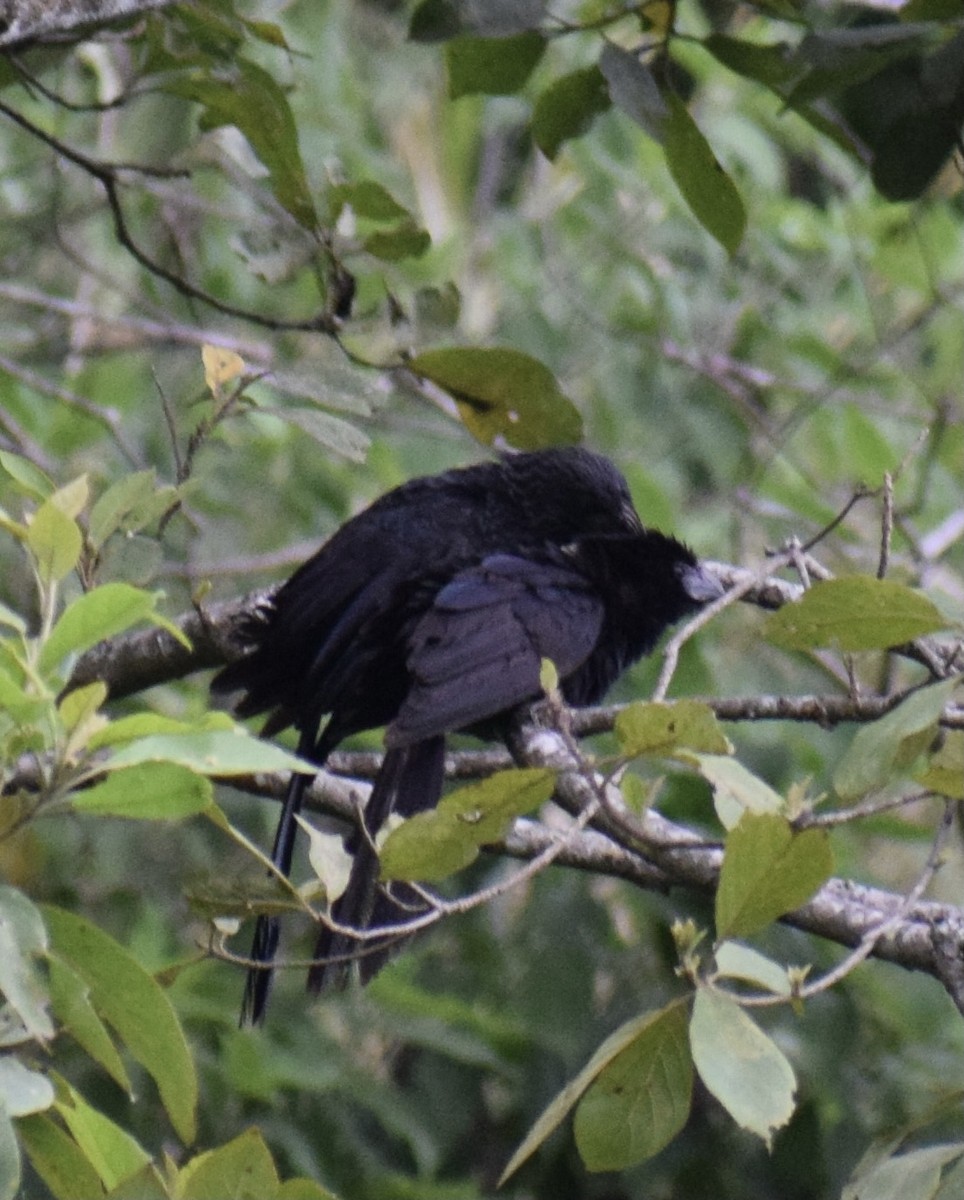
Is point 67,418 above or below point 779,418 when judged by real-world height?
above

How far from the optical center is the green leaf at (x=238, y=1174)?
1621 millimetres

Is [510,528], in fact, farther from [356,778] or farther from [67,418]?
[67,418]

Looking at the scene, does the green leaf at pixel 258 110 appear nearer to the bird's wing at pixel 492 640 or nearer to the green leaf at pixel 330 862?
the bird's wing at pixel 492 640

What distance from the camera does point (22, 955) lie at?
5.05 ft

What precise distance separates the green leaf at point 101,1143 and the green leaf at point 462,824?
0.37m

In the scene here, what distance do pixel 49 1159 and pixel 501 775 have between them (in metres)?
0.60

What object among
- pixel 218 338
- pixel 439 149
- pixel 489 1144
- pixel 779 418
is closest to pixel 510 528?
pixel 218 338

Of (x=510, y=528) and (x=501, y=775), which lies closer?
(x=501, y=775)

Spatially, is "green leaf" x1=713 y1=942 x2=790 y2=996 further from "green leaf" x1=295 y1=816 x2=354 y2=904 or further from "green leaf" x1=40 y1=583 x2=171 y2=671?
"green leaf" x1=40 y1=583 x2=171 y2=671

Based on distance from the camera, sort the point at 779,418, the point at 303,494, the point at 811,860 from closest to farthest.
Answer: the point at 811,860
the point at 303,494
the point at 779,418

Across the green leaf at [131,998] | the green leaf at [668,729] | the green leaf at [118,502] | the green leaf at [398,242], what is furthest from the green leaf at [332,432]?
the green leaf at [131,998]

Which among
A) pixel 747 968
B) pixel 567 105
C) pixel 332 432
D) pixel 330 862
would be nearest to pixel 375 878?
pixel 330 862

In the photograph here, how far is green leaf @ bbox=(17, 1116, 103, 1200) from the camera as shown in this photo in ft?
5.73

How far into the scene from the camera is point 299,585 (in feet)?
10.4
